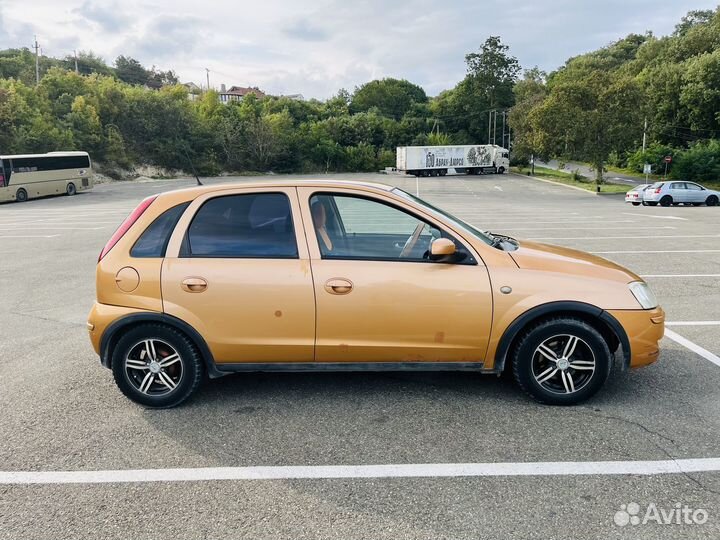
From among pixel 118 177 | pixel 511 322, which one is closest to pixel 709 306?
pixel 511 322

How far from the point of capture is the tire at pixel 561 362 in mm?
3957

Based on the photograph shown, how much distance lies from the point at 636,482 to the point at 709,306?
4.80 metres

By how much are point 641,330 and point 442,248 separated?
63.1 inches

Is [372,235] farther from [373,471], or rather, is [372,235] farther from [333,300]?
[373,471]

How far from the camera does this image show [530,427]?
3.77 m

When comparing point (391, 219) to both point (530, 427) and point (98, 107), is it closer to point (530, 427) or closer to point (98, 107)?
point (530, 427)

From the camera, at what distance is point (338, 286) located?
391 centimetres

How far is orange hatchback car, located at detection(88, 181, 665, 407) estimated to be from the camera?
12.9 ft

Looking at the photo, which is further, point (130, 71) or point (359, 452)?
point (130, 71)

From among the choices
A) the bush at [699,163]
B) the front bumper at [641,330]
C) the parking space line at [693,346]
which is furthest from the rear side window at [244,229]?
the bush at [699,163]

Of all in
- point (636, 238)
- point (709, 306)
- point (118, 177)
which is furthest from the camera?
point (118, 177)

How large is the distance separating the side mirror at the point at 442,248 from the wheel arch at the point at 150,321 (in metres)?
1.81

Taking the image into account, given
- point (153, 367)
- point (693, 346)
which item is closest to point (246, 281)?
point (153, 367)

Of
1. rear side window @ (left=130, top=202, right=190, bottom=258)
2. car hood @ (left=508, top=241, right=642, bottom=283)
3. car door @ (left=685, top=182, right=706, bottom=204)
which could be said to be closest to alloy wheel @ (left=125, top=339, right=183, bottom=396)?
rear side window @ (left=130, top=202, right=190, bottom=258)
